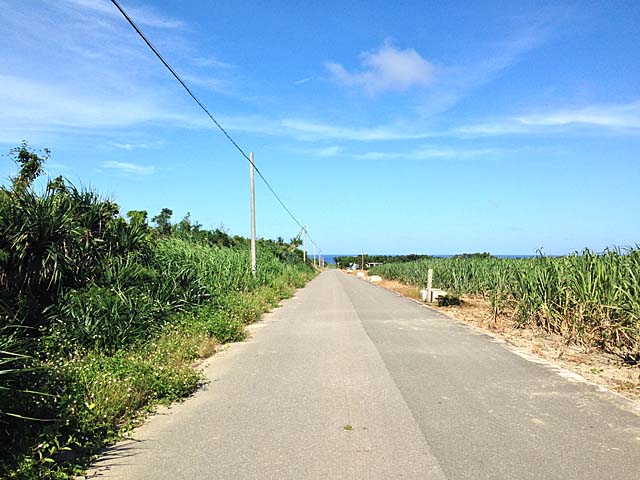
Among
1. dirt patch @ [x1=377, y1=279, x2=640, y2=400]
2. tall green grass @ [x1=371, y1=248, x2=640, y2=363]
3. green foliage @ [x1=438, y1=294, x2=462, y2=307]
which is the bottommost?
dirt patch @ [x1=377, y1=279, x2=640, y2=400]

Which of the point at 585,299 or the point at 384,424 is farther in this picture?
the point at 585,299

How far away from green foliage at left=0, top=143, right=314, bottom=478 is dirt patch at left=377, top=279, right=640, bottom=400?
6021mm

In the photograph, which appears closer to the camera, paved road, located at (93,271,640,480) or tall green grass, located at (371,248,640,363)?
paved road, located at (93,271,640,480)

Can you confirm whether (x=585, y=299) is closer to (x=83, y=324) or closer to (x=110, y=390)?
(x=110, y=390)

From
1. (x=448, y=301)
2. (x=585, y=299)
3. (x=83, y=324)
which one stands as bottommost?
(x=448, y=301)

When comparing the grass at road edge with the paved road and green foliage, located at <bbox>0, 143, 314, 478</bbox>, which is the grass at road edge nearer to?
green foliage, located at <bbox>0, 143, 314, 478</bbox>

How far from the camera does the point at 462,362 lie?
27.2 ft

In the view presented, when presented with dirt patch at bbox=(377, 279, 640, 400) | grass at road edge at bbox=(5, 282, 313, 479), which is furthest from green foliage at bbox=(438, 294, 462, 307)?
grass at road edge at bbox=(5, 282, 313, 479)

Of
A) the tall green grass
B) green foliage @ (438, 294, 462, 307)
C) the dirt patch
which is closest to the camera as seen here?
the dirt patch

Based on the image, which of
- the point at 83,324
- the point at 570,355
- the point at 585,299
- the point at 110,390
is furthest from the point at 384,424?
the point at 585,299

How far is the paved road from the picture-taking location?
405 centimetres

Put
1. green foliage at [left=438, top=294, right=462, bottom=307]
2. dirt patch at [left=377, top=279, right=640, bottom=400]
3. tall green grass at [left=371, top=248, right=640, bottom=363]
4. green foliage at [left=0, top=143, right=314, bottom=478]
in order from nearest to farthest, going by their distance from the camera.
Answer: green foliage at [left=0, top=143, right=314, bottom=478], dirt patch at [left=377, top=279, right=640, bottom=400], tall green grass at [left=371, top=248, right=640, bottom=363], green foliage at [left=438, top=294, right=462, bottom=307]

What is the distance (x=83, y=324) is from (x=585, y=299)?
944 centimetres

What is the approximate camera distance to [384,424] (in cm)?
507
